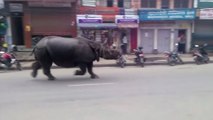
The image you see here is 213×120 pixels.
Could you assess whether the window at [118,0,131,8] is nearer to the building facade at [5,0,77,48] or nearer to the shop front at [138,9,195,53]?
the shop front at [138,9,195,53]

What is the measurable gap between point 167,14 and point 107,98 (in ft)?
44.6

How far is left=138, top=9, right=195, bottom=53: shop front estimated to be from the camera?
62.8 feet

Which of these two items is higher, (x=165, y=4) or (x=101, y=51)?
(x=165, y=4)

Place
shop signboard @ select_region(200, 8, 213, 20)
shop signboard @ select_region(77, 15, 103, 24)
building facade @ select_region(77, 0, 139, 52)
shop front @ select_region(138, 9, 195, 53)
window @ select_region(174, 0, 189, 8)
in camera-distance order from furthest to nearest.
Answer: window @ select_region(174, 0, 189, 8) → shop signboard @ select_region(200, 8, 213, 20) → shop front @ select_region(138, 9, 195, 53) → building facade @ select_region(77, 0, 139, 52) → shop signboard @ select_region(77, 15, 103, 24)

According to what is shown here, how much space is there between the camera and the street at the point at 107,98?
564cm

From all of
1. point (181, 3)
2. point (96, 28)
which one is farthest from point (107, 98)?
point (181, 3)

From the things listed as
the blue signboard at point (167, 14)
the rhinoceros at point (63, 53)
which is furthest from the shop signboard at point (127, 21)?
the rhinoceros at point (63, 53)

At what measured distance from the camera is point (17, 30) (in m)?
18.3

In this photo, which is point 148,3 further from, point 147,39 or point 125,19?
point 147,39

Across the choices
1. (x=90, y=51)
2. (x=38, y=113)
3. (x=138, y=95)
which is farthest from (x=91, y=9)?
(x=38, y=113)

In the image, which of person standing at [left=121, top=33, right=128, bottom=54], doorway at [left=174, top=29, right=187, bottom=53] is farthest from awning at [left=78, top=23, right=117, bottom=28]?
doorway at [left=174, top=29, right=187, bottom=53]

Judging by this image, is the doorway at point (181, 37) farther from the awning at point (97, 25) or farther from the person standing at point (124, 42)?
the awning at point (97, 25)

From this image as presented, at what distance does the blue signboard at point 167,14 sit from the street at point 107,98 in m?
9.61

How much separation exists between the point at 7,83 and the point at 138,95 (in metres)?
4.57
